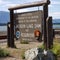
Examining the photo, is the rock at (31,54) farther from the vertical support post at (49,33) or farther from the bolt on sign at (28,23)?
the bolt on sign at (28,23)

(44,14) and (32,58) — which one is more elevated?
(44,14)

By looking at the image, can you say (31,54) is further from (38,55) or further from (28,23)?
(28,23)

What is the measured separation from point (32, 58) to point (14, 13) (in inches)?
237

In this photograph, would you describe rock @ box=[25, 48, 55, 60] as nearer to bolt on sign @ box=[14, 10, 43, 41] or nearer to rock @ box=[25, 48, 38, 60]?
rock @ box=[25, 48, 38, 60]

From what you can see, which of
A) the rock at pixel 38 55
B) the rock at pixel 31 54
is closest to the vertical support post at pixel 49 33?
the rock at pixel 38 55

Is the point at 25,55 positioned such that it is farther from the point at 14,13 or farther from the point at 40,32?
the point at 14,13

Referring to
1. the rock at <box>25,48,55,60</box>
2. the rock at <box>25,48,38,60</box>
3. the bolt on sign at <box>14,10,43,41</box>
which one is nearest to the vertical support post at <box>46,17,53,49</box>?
the bolt on sign at <box>14,10,43,41</box>

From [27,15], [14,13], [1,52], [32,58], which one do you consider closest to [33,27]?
[27,15]

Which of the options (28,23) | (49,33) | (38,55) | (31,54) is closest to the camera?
(38,55)

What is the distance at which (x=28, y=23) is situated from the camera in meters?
15.8

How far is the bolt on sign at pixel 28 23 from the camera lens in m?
14.8

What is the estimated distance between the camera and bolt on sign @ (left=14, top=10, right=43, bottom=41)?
1480 cm

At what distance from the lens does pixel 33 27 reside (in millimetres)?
15367

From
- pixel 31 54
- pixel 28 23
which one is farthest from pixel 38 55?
pixel 28 23
